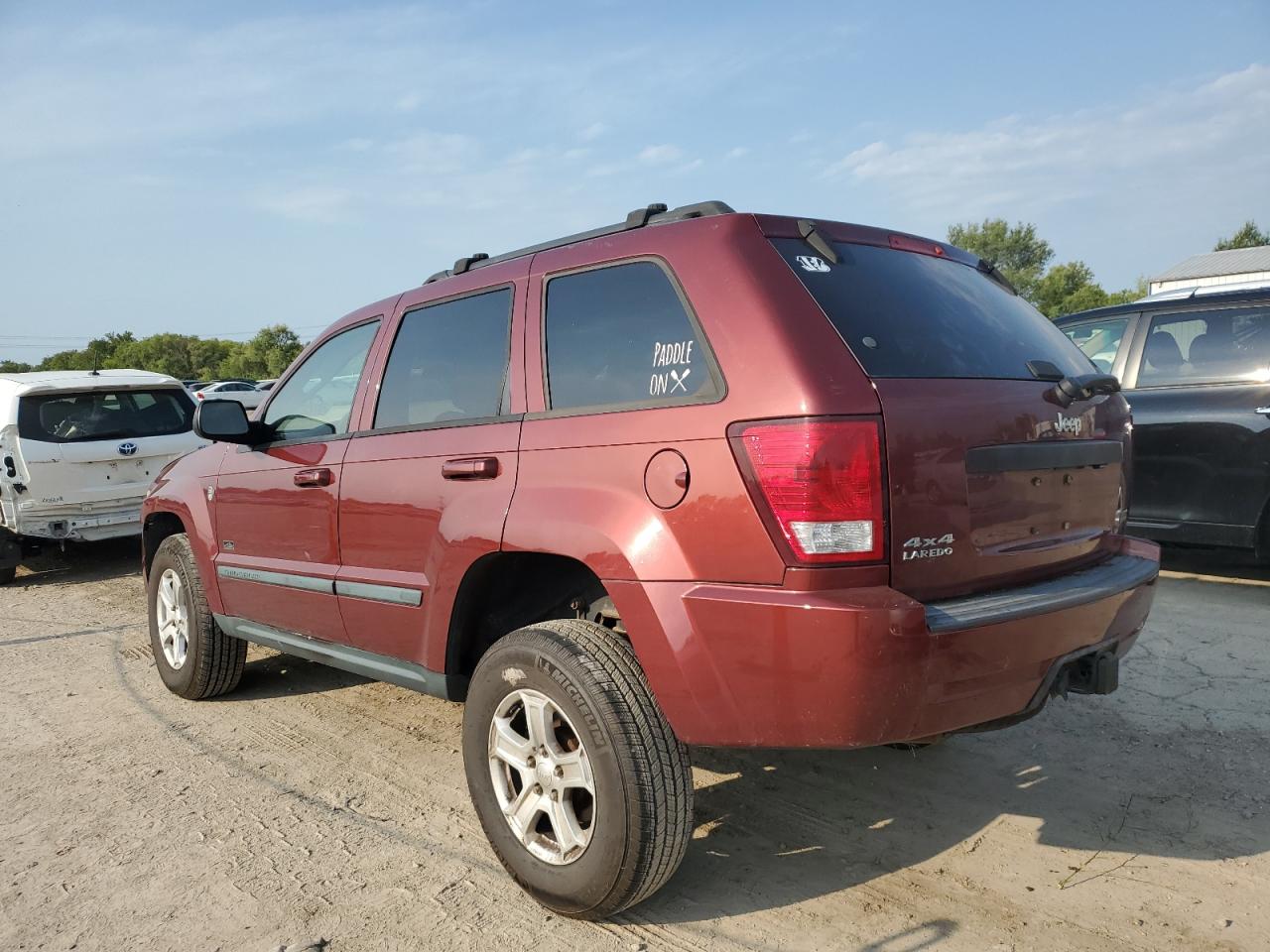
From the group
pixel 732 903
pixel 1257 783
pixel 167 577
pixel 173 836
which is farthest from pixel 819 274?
pixel 167 577

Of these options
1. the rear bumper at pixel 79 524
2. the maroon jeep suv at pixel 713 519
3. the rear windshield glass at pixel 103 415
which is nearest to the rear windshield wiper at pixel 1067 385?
the maroon jeep suv at pixel 713 519

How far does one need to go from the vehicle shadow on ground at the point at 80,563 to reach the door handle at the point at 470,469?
255 inches

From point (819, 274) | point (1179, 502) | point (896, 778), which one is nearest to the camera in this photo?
point (819, 274)

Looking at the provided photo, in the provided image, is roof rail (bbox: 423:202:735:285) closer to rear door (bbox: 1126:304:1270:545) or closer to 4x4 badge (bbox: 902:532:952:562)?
4x4 badge (bbox: 902:532:952:562)

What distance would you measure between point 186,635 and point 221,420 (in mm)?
1338

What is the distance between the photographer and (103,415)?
27.0ft

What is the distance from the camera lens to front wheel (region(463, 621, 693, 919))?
92.7 inches

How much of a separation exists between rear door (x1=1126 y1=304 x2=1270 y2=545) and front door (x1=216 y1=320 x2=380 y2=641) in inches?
190

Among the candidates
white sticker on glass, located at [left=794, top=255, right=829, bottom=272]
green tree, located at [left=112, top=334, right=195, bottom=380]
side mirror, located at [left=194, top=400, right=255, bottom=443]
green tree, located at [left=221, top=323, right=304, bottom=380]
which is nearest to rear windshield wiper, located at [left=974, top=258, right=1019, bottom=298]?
white sticker on glass, located at [left=794, top=255, right=829, bottom=272]

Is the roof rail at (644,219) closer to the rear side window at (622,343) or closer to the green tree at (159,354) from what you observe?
the rear side window at (622,343)

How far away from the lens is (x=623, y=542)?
93.4 inches

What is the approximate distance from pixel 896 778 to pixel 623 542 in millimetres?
1748

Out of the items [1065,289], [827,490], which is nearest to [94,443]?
[827,490]

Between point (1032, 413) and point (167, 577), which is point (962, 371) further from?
point (167, 577)
